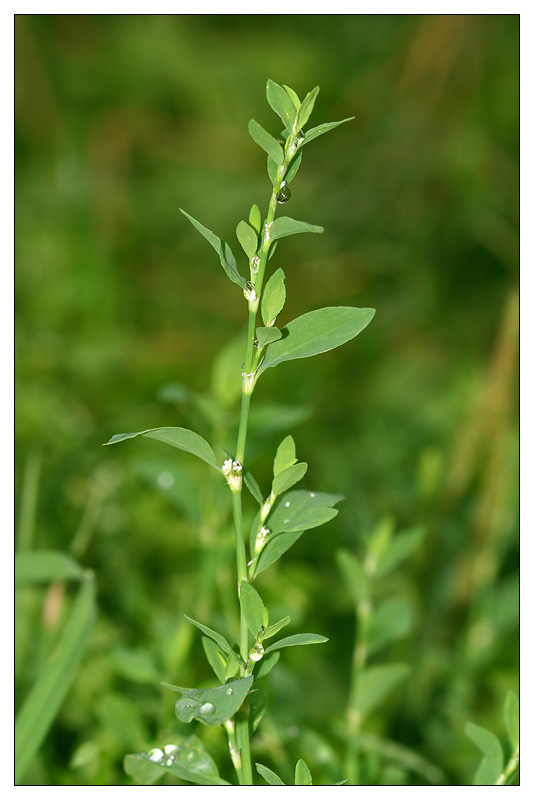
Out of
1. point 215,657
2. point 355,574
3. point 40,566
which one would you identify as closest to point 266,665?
point 215,657

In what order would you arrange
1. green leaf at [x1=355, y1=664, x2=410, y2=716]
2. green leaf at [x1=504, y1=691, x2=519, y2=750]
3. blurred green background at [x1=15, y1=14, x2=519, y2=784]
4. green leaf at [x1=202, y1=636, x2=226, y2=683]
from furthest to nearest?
blurred green background at [x1=15, y1=14, x2=519, y2=784] → green leaf at [x1=355, y1=664, x2=410, y2=716] → green leaf at [x1=504, y1=691, x2=519, y2=750] → green leaf at [x1=202, y1=636, x2=226, y2=683]

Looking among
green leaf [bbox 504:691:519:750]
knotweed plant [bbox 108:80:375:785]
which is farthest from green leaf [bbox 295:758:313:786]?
green leaf [bbox 504:691:519:750]

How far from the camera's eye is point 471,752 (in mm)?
986

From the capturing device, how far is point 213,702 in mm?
487

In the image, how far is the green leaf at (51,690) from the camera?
750 millimetres

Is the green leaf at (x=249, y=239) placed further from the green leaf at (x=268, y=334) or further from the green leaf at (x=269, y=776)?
the green leaf at (x=269, y=776)

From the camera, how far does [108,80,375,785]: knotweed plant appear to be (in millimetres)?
499

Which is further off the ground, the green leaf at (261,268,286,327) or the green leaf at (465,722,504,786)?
the green leaf at (261,268,286,327)

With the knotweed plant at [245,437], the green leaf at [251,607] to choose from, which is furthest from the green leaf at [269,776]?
the green leaf at [251,607]

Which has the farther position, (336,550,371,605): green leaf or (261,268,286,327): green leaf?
(336,550,371,605): green leaf

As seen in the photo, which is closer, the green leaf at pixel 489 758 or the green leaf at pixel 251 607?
the green leaf at pixel 251 607

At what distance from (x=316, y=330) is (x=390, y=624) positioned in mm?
529

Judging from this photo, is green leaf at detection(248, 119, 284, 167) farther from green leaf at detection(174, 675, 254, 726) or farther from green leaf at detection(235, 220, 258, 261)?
green leaf at detection(174, 675, 254, 726)

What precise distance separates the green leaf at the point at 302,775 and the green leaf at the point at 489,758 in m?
0.18
